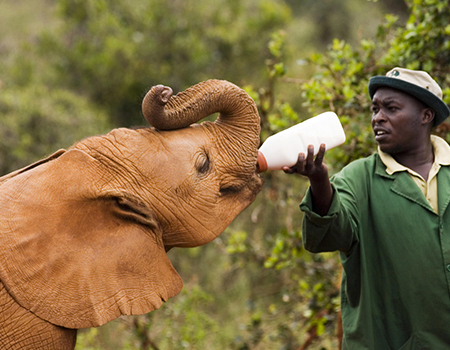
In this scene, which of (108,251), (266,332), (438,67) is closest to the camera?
(108,251)

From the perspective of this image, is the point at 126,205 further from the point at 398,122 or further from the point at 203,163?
the point at 398,122

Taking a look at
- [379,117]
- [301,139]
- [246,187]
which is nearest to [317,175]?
[301,139]

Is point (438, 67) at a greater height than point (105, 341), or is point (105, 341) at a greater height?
point (438, 67)

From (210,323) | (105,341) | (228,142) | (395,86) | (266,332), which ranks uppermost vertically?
(395,86)

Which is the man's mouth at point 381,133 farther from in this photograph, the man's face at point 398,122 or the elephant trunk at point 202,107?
the elephant trunk at point 202,107

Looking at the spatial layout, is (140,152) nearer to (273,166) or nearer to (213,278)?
(273,166)

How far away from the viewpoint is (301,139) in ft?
→ 8.00

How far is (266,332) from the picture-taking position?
16.2 ft

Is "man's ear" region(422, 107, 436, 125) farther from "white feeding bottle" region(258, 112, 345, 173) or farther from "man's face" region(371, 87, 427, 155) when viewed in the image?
"white feeding bottle" region(258, 112, 345, 173)

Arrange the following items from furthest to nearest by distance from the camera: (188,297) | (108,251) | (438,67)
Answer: (188,297) → (438,67) → (108,251)

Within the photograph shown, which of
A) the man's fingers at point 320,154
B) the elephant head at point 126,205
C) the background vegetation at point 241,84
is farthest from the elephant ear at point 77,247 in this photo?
the background vegetation at point 241,84

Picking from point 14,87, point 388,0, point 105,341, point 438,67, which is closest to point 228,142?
point 438,67

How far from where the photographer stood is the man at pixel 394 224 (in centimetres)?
248

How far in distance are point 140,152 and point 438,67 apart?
243 centimetres
